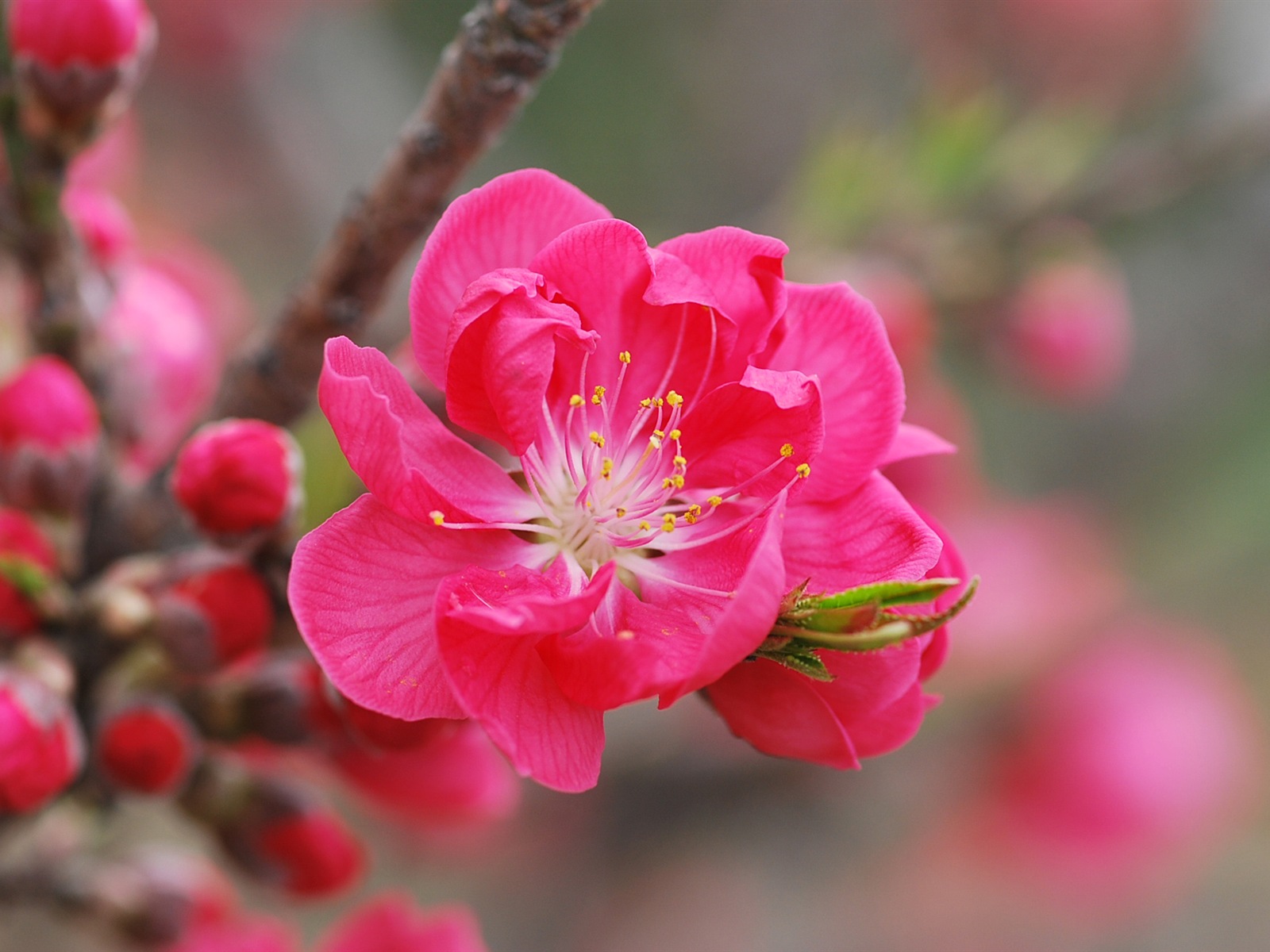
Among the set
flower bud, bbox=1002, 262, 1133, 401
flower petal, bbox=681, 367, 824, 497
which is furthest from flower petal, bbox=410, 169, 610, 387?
flower bud, bbox=1002, 262, 1133, 401

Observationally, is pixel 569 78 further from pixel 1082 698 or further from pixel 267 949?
pixel 267 949

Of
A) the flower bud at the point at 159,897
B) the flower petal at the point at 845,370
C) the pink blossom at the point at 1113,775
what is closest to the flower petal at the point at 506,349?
the flower petal at the point at 845,370

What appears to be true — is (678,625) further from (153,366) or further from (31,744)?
(153,366)

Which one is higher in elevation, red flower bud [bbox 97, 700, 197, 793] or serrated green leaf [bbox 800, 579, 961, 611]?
serrated green leaf [bbox 800, 579, 961, 611]

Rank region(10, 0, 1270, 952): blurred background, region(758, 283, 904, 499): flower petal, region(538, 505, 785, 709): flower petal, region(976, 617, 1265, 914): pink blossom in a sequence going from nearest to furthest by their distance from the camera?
region(538, 505, 785, 709): flower petal, region(758, 283, 904, 499): flower petal, region(10, 0, 1270, 952): blurred background, region(976, 617, 1265, 914): pink blossom

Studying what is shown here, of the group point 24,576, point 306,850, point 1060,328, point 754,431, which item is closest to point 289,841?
point 306,850

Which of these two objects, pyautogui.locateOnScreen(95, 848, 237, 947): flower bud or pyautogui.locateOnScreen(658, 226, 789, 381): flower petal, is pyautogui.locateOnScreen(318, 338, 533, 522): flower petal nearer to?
pyautogui.locateOnScreen(658, 226, 789, 381): flower petal

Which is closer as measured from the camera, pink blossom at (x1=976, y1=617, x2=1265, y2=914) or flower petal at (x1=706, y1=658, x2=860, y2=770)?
flower petal at (x1=706, y1=658, x2=860, y2=770)

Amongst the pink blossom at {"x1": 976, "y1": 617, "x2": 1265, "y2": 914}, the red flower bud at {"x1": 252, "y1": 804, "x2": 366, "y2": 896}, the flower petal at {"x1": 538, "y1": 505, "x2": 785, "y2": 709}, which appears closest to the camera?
the flower petal at {"x1": 538, "y1": 505, "x2": 785, "y2": 709}
